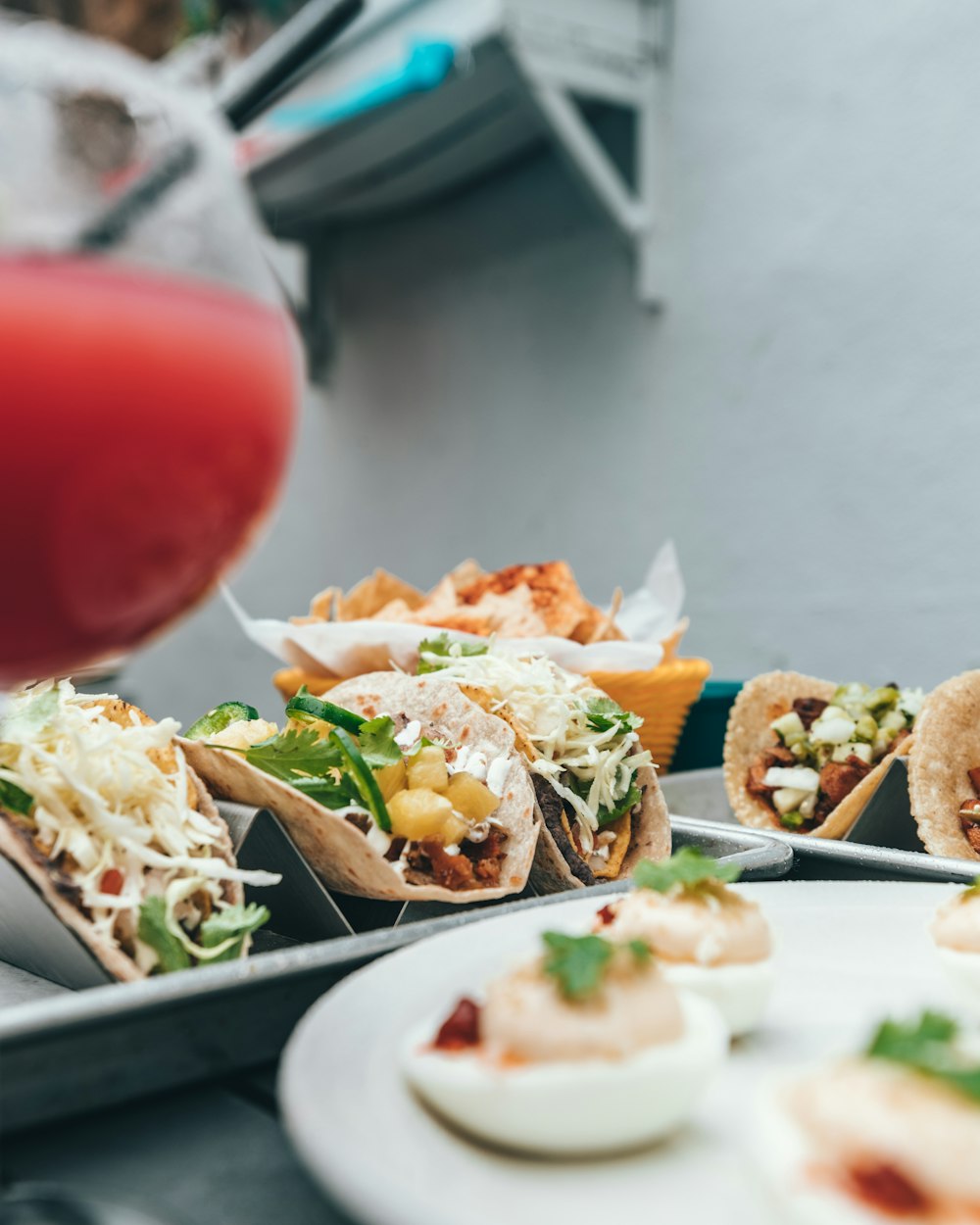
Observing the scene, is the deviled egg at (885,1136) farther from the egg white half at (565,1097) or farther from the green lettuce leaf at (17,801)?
the green lettuce leaf at (17,801)

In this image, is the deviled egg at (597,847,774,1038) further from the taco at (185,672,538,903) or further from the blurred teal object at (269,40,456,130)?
the blurred teal object at (269,40,456,130)

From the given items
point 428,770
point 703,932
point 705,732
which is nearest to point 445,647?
point 428,770

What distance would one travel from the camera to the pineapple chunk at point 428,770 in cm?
132

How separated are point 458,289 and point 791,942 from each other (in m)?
5.12

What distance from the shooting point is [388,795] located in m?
1.32

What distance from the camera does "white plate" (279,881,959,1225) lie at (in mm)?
590

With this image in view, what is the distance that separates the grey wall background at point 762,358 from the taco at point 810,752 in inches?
61.2

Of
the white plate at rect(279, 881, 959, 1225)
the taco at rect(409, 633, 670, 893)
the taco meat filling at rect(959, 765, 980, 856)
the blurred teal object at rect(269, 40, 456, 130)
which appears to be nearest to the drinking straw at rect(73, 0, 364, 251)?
the blurred teal object at rect(269, 40, 456, 130)

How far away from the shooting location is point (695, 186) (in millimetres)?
4180

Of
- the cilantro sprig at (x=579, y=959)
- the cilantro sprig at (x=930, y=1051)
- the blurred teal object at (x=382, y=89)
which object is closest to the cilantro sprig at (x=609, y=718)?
the cilantro sprig at (x=579, y=959)

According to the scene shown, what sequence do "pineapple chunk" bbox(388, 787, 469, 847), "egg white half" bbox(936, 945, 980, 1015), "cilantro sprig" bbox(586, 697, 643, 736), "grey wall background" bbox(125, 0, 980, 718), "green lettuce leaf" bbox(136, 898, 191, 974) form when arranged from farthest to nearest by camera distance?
"grey wall background" bbox(125, 0, 980, 718) < "cilantro sprig" bbox(586, 697, 643, 736) < "pineapple chunk" bbox(388, 787, 469, 847) < "green lettuce leaf" bbox(136, 898, 191, 974) < "egg white half" bbox(936, 945, 980, 1015)

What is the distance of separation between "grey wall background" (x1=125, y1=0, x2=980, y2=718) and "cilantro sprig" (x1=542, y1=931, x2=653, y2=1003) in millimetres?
2810

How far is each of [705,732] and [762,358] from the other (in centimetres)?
217

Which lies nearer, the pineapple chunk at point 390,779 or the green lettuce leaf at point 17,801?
the green lettuce leaf at point 17,801
